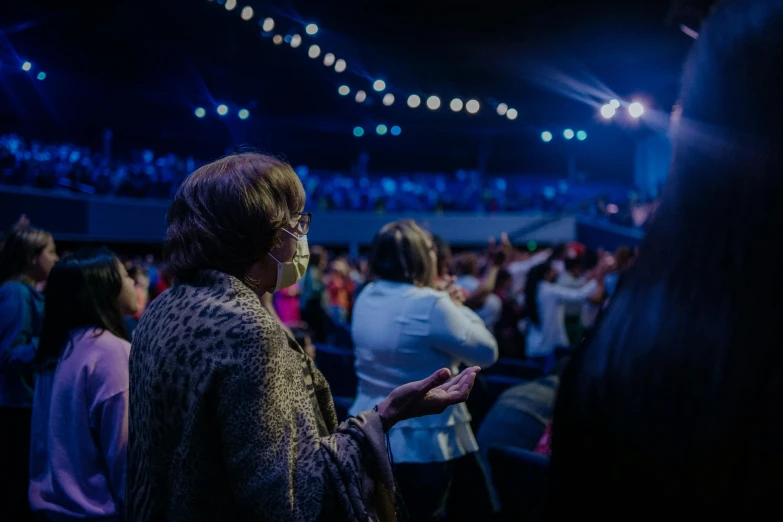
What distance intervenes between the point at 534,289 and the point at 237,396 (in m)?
5.96

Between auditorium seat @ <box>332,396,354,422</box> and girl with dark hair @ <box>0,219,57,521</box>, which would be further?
auditorium seat @ <box>332,396,354,422</box>

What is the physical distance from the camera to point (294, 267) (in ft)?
5.94

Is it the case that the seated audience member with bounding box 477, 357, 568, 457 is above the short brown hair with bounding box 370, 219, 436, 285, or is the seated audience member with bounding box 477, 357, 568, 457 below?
below

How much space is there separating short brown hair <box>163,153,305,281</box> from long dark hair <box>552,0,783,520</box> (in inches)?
36.7

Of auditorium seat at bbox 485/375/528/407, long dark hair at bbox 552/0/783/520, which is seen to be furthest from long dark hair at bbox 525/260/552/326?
long dark hair at bbox 552/0/783/520

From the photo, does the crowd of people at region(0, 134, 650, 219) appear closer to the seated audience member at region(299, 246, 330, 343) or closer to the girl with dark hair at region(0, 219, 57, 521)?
the seated audience member at region(299, 246, 330, 343)

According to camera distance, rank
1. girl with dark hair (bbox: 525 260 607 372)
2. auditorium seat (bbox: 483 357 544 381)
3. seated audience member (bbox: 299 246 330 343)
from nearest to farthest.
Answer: auditorium seat (bbox: 483 357 544 381) → girl with dark hair (bbox: 525 260 607 372) → seated audience member (bbox: 299 246 330 343)

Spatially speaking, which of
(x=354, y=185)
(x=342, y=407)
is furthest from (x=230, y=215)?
(x=354, y=185)

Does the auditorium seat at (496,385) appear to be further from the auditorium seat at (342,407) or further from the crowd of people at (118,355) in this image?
the crowd of people at (118,355)

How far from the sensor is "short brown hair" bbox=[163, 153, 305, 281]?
153 centimetres

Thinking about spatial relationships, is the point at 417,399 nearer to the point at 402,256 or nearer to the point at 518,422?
the point at 402,256

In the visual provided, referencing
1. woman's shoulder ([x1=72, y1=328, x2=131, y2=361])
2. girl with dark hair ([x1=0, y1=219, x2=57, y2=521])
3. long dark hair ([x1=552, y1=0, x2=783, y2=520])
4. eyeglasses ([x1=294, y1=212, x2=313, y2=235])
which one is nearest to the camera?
long dark hair ([x1=552, y1=0, x2=783, y2=520])

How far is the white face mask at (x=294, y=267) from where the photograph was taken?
1.77 m

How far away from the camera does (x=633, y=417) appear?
30.7 inches
